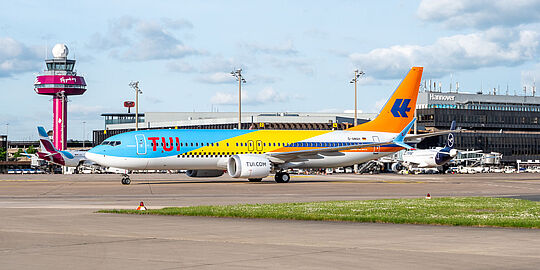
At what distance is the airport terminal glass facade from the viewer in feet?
574

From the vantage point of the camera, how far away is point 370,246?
48.1 feet

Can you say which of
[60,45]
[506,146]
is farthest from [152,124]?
[506,146]

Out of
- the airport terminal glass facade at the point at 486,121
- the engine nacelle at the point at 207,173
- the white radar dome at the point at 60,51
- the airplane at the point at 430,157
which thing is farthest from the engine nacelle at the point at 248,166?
the white radar dome at the point at 60,51

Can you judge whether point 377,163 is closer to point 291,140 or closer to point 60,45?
point 291,140

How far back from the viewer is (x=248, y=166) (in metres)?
50.6

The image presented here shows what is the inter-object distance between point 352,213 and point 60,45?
523ft

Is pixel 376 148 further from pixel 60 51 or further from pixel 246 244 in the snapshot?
pixel 60 51

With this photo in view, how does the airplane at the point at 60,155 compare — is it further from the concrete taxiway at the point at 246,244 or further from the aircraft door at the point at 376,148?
the concrete taxiway at the point at 246,244

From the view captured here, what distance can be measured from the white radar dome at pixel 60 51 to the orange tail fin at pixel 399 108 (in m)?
125

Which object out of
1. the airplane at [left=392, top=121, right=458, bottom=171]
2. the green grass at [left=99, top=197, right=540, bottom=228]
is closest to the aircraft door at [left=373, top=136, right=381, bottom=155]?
the green grass at [left=99, top=197, right=540, bottom=228]

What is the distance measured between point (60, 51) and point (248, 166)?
131 m

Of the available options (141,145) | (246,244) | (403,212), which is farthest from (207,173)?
(246,244)

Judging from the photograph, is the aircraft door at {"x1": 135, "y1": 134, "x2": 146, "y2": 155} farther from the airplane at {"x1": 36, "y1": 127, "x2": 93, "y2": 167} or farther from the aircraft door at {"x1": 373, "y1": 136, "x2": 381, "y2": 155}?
the airplane at {"x1": 36, "y1": 127, "x2": 93, "y2": 167}

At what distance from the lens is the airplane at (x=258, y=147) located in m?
50.0
